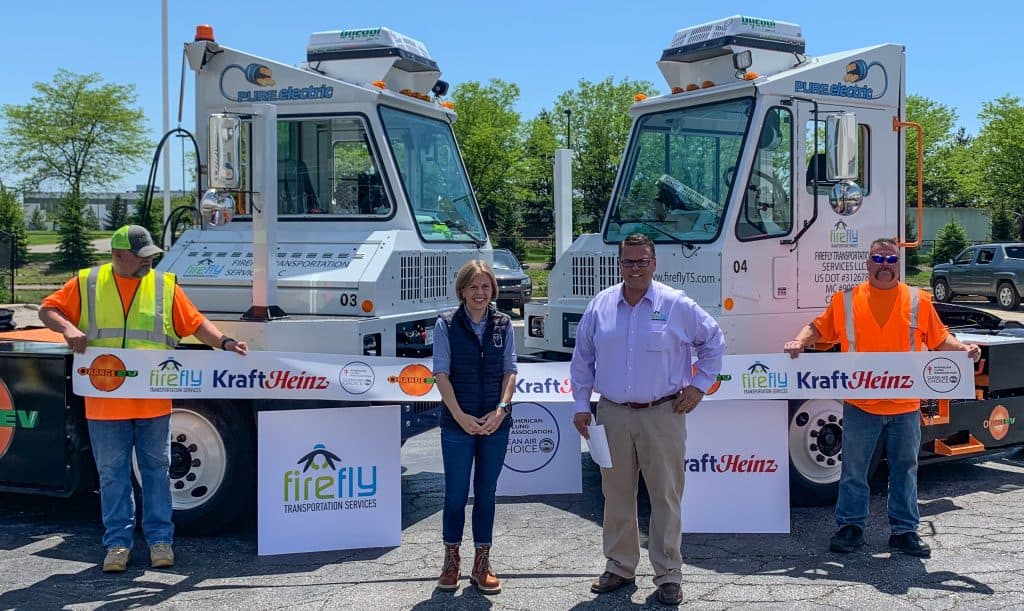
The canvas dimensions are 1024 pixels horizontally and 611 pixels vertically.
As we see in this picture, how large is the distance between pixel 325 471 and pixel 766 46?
418 cm

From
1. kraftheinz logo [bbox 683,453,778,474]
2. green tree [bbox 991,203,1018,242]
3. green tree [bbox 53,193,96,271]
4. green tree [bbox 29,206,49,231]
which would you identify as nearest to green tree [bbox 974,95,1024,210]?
green tree [bbox 991,203,1018,242]

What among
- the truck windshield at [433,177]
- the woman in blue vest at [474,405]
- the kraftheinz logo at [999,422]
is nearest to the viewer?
the woman in blue vest at [474,405]

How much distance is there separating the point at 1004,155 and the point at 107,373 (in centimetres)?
4310

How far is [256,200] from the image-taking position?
6.32 metres

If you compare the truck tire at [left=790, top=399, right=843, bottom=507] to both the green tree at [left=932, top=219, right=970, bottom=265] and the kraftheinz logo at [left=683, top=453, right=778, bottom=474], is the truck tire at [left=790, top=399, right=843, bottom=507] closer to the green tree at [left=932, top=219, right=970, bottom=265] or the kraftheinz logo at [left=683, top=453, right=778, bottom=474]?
the kraftheinz logo at [left=683, top=453, right=778, bottom=474]

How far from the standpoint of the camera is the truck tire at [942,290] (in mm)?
26531

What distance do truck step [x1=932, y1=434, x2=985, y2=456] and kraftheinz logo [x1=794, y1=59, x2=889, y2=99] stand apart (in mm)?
2510

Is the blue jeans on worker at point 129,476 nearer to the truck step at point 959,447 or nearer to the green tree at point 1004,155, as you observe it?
the truck step at point 959,447

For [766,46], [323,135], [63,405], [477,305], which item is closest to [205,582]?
[63,405]

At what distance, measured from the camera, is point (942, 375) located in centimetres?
576

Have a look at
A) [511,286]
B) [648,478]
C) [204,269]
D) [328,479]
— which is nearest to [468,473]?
[648,478]

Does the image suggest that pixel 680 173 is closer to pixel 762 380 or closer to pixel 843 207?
pixel 843 207

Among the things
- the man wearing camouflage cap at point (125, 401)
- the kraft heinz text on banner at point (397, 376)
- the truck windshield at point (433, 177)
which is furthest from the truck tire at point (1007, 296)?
the man wearing camouflage cap at point (125, 401)

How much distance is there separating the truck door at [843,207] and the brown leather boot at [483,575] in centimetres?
299
